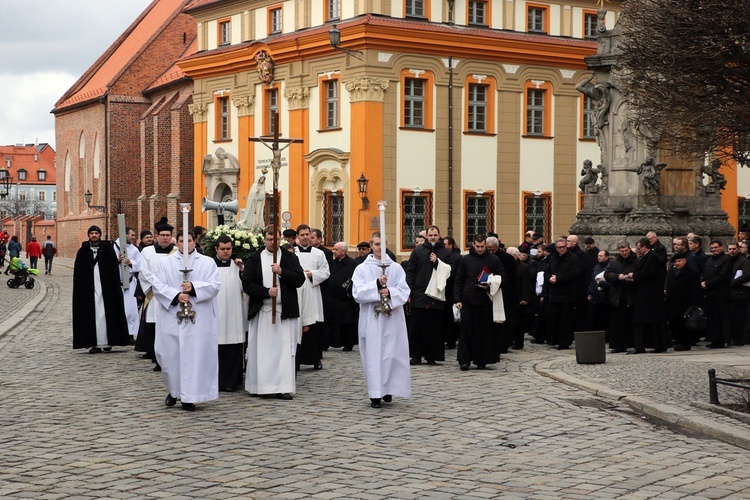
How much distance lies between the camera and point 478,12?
41.6m

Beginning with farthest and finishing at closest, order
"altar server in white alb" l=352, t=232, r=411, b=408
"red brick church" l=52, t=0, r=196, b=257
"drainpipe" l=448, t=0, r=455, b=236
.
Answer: "red brick church" l=52, t=0, r=196, b=257, "drainpipe" l=448, t=0, r=455, b=236, "altar server in white alb" l=352, t=232, r=411, b=408

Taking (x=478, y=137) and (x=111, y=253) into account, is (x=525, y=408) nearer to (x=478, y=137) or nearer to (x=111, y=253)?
(x=111, y=253)

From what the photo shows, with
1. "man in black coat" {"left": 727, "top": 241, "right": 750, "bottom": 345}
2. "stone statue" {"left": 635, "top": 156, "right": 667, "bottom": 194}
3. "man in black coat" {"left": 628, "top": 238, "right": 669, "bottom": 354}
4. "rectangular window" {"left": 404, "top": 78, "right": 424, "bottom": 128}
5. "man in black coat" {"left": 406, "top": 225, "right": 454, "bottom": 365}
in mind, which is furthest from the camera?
"rectangular window" {"left": 404, "top": 78, "right": 424, "bottom": 128}

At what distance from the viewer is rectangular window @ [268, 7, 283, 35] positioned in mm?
43750

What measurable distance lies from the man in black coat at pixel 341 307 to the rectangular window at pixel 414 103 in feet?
70.4

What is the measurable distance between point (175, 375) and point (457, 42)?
29885mm

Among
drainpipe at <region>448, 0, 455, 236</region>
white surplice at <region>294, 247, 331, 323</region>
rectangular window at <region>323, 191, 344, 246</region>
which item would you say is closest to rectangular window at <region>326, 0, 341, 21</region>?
drainpipe at <region>448, 0, 455, 236</region>

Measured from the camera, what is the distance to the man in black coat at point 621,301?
18.0 m

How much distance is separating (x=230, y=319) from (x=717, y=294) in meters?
8.26

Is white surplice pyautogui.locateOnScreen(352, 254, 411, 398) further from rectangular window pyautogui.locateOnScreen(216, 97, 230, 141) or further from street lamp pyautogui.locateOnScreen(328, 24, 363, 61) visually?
rectangular window pyautogui.locateOnScreen(216, 97, 230, 141)

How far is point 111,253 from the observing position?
18641mm

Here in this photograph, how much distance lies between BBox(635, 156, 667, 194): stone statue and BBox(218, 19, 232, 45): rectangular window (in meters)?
28.3

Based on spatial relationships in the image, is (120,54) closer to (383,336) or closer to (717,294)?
(717,294)

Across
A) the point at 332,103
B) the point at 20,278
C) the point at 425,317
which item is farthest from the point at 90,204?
the point at 425,317
